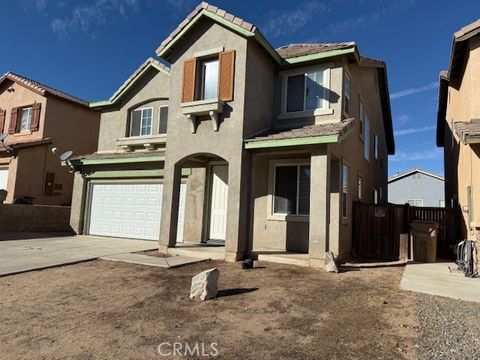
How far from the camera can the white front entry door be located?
40.8ft

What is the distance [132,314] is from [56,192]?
16.1 m

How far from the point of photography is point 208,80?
35.9ft

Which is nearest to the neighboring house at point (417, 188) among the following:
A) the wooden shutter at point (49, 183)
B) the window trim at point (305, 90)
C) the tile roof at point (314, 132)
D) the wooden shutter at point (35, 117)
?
the window trim at point (305, 90)

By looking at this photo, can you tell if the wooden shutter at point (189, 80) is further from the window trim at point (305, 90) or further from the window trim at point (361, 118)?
the window trim at point (361, 118)

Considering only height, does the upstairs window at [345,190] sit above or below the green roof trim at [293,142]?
below

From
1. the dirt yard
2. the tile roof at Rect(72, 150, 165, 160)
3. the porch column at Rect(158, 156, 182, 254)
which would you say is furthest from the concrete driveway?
the tile roof at Rect(72, 150, 165, 160)

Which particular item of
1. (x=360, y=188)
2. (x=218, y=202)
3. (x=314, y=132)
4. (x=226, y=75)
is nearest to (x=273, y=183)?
(x=218, y=202)

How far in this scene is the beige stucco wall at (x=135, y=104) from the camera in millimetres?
14688

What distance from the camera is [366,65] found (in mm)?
13812

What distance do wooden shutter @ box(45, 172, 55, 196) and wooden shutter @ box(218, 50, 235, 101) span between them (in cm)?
1274

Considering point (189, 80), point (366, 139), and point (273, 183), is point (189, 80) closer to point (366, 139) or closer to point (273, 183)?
point (273, 183)

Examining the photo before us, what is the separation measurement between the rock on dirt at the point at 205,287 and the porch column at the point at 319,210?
11.9 feet

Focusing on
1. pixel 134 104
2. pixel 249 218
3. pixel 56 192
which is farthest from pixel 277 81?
pixel 56 192

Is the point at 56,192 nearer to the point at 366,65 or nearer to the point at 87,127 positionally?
the point at 87,127
